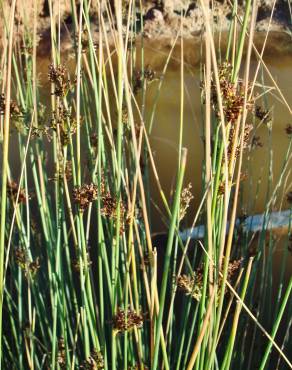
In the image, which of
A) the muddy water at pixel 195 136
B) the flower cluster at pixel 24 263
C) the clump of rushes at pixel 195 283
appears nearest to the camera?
the clump of rushes at pixel 195 283

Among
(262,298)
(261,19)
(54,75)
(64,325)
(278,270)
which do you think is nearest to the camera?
(54,75)

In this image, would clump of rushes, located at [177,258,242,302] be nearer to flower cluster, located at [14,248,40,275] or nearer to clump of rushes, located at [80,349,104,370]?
clump of rushes, located at [80,349,104,370]

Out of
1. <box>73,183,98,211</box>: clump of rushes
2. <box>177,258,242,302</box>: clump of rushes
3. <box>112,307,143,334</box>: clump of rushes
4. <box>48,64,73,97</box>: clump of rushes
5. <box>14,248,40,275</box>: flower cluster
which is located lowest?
<box>14,248,40,275</box>: flower cluster

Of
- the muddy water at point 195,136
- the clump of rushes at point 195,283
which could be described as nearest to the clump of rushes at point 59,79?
the clump of rushes at point 195,283

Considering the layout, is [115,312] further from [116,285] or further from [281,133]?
[281,133]

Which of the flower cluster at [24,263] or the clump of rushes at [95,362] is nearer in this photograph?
the clump of rushes at [95,362]

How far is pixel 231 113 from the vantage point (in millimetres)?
592

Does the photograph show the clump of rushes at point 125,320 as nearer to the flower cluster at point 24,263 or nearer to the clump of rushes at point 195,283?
the clump of rushes at point 195,283

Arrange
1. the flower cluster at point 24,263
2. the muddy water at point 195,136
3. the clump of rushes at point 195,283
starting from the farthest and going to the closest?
the muddy water at point 195,136 → the flower cluster at point 24,263 → the clump of rushes at point 195,283

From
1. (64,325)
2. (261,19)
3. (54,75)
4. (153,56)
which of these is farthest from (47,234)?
(261,19)

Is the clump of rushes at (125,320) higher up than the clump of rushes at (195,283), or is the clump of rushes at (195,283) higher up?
the clump of rushes at (195,283)

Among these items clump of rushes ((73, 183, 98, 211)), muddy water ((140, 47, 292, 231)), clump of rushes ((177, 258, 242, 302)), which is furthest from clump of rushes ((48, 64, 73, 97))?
muddy water ((140, 47, 292, 231))

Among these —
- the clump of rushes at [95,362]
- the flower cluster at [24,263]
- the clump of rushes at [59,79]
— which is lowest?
the clump of rushes at [95,362]

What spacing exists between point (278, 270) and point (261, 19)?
5.91 ft
